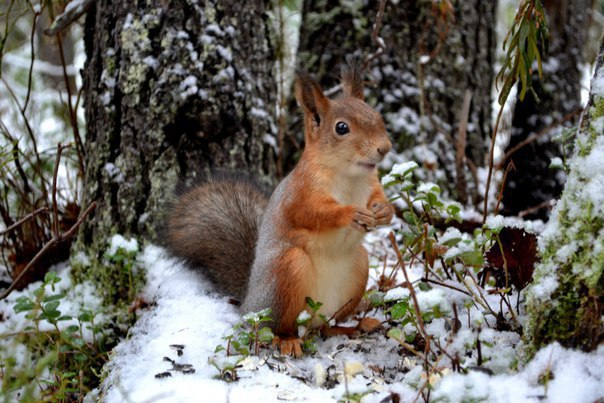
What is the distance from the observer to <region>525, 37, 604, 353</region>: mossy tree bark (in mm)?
1272

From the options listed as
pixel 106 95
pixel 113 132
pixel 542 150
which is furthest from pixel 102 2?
pixel 542 150

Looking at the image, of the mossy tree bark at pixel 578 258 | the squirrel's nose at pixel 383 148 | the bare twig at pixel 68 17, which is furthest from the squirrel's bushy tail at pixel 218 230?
the mossy tree bark at pixel 578 258

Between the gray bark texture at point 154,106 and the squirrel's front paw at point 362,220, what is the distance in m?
0.96

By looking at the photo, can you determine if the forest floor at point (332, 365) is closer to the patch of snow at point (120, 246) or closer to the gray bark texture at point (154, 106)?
the patch of snow at point (120, 246)

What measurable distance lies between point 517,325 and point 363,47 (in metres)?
2.45

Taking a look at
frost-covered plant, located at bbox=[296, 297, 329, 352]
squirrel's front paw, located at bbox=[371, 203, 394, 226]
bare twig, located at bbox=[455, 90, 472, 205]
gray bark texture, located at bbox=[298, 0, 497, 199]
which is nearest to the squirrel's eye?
squirrel's front paw, located at bbox=[371, 203, 394, 226]

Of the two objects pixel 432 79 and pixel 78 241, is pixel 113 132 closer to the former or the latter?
pixel 78 241

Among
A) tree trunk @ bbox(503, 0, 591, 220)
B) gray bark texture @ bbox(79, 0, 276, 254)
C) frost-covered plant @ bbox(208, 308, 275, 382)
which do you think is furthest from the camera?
tree trunk @ bbox(503, 0, 591, 220)

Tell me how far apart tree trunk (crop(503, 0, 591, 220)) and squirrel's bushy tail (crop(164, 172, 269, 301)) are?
2.68 m

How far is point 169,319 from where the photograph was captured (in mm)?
2098

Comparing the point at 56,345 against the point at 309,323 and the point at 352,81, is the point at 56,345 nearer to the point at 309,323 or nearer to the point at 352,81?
the point at 309,323

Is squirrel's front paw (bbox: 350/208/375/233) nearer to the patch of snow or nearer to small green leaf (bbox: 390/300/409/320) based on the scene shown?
small green leaf (bbox: 390/300/409/320)

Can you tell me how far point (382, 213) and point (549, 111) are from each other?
3215mm

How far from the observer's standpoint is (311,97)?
214 cm
